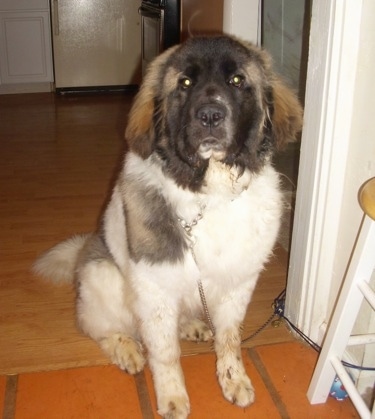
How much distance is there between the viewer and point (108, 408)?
1803 millimetres

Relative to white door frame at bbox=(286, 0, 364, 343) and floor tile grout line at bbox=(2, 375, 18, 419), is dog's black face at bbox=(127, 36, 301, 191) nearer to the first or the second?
white door frame at bbox=(286, 0, 364, 343)

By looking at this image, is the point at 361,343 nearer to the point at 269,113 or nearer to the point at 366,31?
the point at 269,113

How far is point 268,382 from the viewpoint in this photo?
1922 millimetres

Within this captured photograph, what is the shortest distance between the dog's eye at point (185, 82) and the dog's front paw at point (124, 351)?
0.99m

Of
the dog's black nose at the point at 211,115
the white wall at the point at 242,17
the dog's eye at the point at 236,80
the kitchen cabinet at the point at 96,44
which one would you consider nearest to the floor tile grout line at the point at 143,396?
the dog's black nose at the point at 211,115

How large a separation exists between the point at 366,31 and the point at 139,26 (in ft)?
17.9

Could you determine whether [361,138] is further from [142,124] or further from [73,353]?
[73,353]

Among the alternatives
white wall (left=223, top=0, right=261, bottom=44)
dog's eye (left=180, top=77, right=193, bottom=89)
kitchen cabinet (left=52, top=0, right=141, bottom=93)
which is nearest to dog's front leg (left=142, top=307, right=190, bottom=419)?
dog's eye (left=180, top=77, right=193, bottom=89)

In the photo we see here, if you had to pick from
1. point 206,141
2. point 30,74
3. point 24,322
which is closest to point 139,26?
point 30,74

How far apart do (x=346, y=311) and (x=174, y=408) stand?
65 centimetres

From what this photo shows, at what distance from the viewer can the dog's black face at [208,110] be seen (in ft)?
4.87

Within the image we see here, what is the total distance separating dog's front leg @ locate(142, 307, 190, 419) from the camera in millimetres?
1724

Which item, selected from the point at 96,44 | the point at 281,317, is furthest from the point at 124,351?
the point at 96,44

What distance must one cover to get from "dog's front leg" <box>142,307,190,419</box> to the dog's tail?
75 cm
